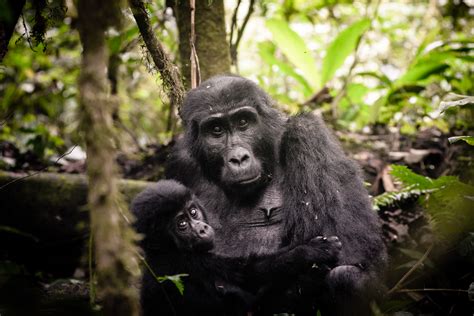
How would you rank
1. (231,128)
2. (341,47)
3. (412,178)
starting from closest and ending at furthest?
(231,128) < (412,178) < (341,47)

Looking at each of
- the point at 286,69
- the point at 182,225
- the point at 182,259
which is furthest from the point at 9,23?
the point at 286,69

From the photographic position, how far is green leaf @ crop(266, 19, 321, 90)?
654 cm

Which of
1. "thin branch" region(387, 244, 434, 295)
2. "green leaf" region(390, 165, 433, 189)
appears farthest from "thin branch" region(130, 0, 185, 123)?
"thin branch" region(387, 244, 434, 295)

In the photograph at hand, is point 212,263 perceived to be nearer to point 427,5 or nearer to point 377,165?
point 377,165

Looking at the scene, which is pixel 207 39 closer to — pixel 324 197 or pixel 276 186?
pixel 276 186

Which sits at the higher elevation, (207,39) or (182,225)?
(207,39)

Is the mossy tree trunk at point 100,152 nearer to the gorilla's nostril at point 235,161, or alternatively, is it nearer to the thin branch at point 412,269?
the gorilla's nostril at point 235,161

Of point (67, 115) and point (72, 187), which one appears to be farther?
point (67, 115)

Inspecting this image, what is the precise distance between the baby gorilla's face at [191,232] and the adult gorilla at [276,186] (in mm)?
180

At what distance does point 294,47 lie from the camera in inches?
265

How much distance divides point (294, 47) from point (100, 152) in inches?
218

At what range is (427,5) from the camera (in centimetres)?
888

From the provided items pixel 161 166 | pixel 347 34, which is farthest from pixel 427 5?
pixel 161 166

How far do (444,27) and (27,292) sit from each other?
737 cm
